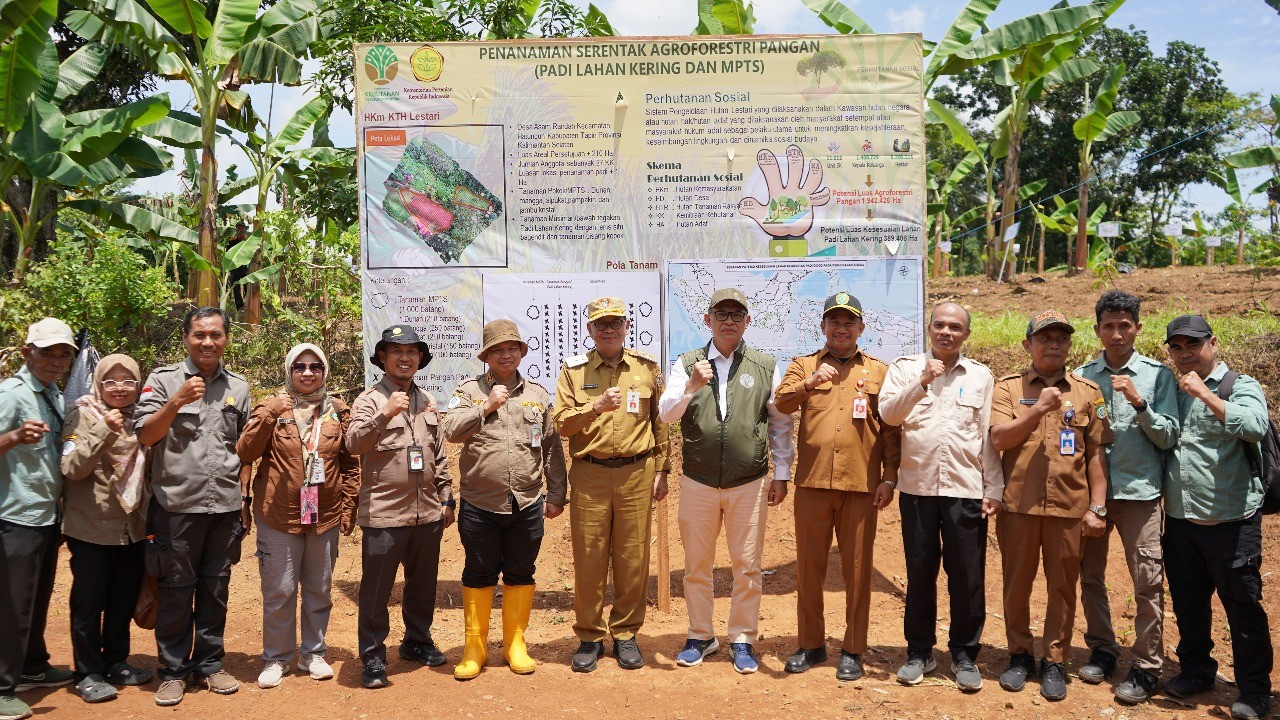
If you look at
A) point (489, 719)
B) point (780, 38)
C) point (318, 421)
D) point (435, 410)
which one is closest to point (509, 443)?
point (435, 410)

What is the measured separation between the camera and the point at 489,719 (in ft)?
14.9

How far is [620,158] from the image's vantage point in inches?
255

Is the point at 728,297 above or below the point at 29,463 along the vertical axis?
above

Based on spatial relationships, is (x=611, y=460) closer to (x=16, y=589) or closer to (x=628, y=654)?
(x=628, y=654)

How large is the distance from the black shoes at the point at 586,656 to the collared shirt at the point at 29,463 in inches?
110

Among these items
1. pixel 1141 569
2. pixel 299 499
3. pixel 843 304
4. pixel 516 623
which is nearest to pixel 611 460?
pixel 516 623

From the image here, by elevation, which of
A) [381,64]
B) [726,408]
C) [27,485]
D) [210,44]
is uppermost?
[210,44]

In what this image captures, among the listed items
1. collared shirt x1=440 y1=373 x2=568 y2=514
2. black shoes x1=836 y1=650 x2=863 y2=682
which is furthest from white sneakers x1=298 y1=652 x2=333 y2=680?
black shoes x1=836 y1=650 x2=863 y2=682

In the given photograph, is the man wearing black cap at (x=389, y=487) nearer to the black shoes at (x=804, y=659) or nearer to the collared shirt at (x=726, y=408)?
A: the collared shirt at (x=726, y=408)

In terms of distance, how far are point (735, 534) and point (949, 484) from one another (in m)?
1.17

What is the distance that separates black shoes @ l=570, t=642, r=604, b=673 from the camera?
5.14m

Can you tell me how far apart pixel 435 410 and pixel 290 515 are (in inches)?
36.7

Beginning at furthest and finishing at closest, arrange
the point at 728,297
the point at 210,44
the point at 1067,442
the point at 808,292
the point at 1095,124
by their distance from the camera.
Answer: the point at 1095,124 → the point at 210,44 → the point at 808,292 → the point at 728,297 → the point at 1067,442

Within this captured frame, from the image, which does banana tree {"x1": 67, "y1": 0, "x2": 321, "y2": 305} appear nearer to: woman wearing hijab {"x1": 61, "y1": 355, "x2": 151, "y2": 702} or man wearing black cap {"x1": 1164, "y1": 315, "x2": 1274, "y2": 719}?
woman wearing hijab {"x1": 61, "y1": 355, "x2": 151, "y2": 702}
